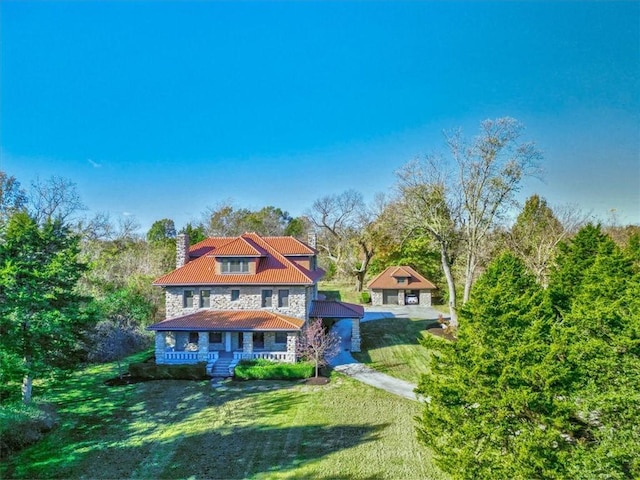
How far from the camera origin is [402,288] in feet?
142

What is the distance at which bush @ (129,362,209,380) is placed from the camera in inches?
826

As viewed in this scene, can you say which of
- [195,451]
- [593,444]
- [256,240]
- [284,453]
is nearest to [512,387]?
[593,444]

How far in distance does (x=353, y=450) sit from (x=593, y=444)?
7375 millimetres

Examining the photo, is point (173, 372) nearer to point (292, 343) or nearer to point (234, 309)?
point (234, 309)

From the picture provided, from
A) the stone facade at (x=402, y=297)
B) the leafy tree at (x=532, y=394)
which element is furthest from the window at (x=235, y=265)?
the stone facade at (x=402, y=297)

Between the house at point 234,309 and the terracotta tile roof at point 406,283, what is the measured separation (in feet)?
58.5

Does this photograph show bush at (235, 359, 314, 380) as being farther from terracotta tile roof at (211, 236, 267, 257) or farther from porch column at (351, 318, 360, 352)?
terracotta tile roof at (211, 236, 267, 257)

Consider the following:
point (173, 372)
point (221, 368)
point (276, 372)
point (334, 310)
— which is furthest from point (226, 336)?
point (334, 310)

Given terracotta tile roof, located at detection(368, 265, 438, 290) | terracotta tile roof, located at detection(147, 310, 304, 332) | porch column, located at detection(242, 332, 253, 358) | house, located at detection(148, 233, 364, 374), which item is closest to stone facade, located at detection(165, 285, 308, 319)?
house, located at detection(148, 233, 364, 374)

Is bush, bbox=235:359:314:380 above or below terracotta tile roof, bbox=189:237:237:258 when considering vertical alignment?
below

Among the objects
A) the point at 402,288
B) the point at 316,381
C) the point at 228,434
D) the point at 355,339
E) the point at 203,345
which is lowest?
the point at 228,434

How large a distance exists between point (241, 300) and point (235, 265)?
7.79 ft

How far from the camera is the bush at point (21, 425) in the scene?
13344mm

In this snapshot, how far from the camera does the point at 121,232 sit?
48.1 meters
